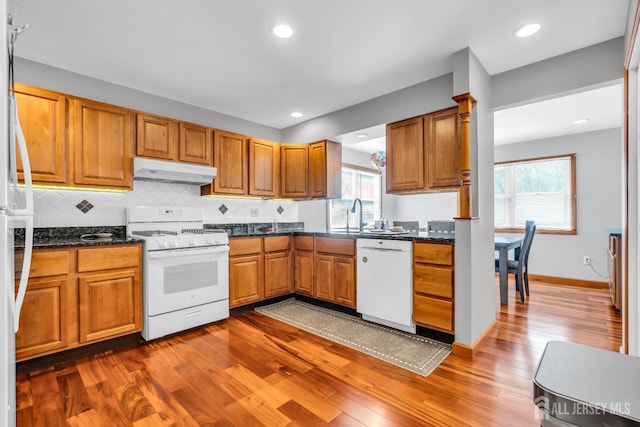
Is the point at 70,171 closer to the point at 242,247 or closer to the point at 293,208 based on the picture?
the point at 242,247

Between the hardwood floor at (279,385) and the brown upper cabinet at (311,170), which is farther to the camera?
the brown upper cabinet at (311,170)

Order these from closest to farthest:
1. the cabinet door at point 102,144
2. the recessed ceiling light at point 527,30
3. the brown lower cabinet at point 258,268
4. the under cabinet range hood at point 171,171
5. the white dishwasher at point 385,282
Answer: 1. the recessed ceiling light at point 527,30
2. the cabinet door at point 102,144
3. the white dishwasher at point 385,282
4. the under cabinet range hood at point 171,171
5. the brown lower cabinet at point 258,268

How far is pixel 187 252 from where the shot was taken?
2.98 metres

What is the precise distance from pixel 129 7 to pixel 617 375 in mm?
2817

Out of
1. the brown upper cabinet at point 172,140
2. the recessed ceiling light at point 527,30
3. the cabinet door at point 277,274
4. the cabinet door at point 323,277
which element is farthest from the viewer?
the cabinet door at point 277,274

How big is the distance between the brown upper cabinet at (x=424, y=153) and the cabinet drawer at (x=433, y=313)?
1.05 meters

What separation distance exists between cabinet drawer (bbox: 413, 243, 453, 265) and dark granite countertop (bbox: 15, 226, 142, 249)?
2.58 meters

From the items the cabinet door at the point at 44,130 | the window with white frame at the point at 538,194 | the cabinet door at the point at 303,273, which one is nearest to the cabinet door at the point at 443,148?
the cabinet door at the point at 303,273

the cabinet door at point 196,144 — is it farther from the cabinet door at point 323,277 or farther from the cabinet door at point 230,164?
the cabinet door at point 323,277

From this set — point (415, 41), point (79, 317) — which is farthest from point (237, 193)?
point (415, 41)

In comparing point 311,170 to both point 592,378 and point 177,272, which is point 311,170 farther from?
point 592,378

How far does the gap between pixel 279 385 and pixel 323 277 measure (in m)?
1.68

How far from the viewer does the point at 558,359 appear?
70cm

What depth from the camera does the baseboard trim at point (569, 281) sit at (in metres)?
4.62
